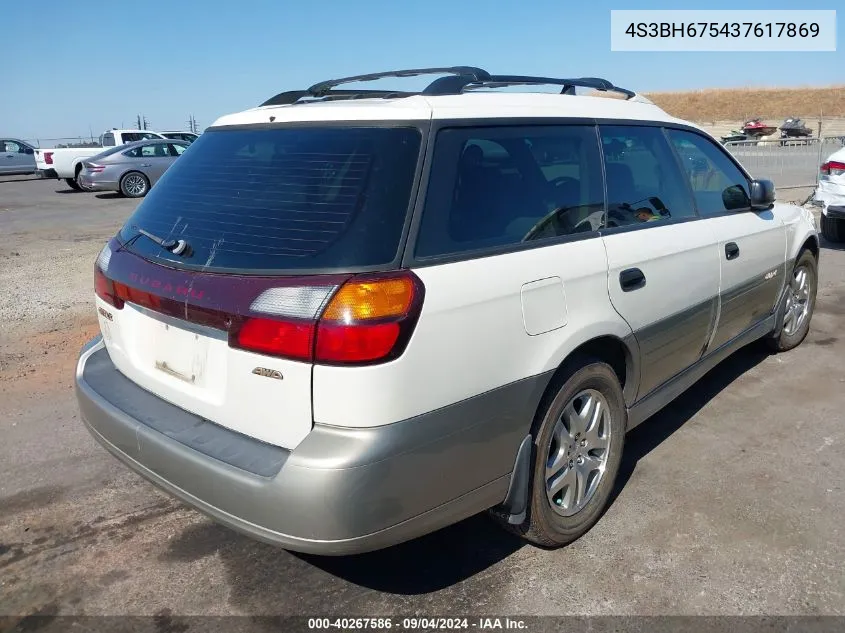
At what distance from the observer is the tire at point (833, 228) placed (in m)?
9.61

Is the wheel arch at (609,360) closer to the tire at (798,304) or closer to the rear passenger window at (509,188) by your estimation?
the rear passenger window at (509,188)

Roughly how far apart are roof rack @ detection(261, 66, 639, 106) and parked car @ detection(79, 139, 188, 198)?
15.1m

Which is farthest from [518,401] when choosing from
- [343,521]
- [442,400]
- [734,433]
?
[734,433]

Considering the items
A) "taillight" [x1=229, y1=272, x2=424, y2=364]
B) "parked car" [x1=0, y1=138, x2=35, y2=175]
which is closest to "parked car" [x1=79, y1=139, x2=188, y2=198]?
"parked car" [x1=0, y1=138, x2=35, y2=175]

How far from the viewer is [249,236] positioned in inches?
95.3

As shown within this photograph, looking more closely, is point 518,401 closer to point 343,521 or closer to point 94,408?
point 343,521

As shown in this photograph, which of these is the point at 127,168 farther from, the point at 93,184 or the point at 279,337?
the point at 279,337

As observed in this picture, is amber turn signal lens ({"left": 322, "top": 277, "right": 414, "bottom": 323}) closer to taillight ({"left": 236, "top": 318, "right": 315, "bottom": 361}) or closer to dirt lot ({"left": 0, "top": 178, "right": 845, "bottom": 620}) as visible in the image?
taillight ({"left": 236, "top": 318, "right": 315, "bottom": 361})

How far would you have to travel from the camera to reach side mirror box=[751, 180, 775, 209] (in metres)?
4.31

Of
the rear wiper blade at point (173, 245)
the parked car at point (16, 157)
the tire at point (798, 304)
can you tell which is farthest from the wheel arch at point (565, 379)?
the parked car at point (16, 157)

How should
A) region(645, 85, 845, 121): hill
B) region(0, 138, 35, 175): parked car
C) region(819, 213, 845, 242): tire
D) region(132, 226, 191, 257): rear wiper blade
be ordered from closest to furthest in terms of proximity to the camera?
region(132, 226, 191, 257): rear wiper blade < region(819, 213, 845, 242): tire < region(0, 138, 35, 175): parked car < region(645, 85, 845, 121): hill

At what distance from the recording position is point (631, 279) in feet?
10.1

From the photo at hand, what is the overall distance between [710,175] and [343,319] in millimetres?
2898

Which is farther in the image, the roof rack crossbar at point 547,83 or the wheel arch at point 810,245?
the wheel arch at point 810,245
